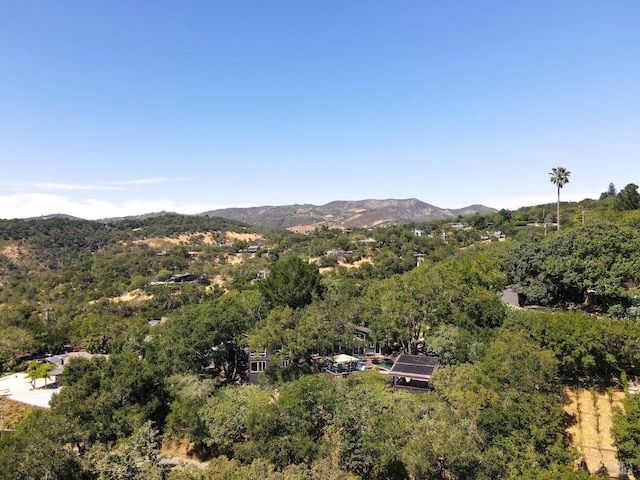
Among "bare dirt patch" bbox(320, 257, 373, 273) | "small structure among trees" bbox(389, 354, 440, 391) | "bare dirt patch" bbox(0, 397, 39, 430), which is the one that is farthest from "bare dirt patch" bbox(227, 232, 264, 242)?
"small structure among trees" bbox(389, 354, 440, 391)

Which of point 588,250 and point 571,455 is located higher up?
point 588,250

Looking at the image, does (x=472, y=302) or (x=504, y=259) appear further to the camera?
A: (x=504, y=259)

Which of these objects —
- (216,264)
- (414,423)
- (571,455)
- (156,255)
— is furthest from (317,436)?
(156,255)

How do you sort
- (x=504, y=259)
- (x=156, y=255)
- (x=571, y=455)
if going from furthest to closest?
(x=156, y=255) < (x=504, y=259) < (x=571, y=455)

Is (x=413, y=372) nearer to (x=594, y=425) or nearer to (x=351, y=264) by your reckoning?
(x=594, y=425)

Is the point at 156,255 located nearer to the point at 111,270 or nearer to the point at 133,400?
the point at 111,270

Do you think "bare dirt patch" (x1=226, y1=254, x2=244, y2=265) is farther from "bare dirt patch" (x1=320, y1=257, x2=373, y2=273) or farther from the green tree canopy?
the green tree canopy

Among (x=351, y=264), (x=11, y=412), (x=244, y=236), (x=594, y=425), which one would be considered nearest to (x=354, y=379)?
(x=594, y=425)

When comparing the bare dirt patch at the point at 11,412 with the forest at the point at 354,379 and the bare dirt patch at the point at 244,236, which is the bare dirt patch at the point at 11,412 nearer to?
the forest at the point at 354,379

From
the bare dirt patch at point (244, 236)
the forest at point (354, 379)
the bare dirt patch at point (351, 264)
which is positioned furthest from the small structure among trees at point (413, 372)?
the bare dirt patch at point (244, 236)
